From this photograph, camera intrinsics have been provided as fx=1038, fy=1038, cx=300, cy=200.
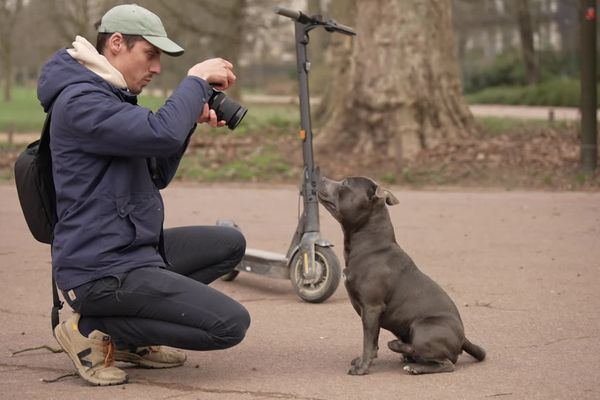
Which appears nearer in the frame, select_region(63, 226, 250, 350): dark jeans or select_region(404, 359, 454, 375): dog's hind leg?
select_region(63, 226, 250, 350): dark jeans

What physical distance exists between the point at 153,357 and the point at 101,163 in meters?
1.21

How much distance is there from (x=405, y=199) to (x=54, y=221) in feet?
25.6

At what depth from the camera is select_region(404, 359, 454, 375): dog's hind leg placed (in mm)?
5379

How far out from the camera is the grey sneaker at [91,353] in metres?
5.28

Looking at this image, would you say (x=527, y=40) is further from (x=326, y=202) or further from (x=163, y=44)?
(x=163, y=44)

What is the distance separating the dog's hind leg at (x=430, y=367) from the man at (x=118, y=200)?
0.91 m

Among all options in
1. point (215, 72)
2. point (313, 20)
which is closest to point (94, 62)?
point (215, 72)

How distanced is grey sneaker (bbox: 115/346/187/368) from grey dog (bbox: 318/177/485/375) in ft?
3.36

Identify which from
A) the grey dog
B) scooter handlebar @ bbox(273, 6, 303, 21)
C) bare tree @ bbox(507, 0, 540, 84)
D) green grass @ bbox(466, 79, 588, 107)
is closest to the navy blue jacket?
the grey dog

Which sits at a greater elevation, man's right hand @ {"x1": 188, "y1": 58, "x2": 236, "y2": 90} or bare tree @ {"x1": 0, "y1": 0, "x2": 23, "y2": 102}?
bare tree @ {"x1": 0, "y1": 0, "x2": 23, "y2": 102}

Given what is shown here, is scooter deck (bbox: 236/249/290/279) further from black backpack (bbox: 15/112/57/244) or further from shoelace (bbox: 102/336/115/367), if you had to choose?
black backpack (bbox: 15/112/57/244)

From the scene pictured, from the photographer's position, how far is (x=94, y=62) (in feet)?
17.1

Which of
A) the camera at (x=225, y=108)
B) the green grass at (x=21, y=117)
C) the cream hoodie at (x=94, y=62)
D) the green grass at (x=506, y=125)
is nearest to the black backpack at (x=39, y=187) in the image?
the cream hoodie at (x=94, y=62)

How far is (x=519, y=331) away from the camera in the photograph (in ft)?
21.3
